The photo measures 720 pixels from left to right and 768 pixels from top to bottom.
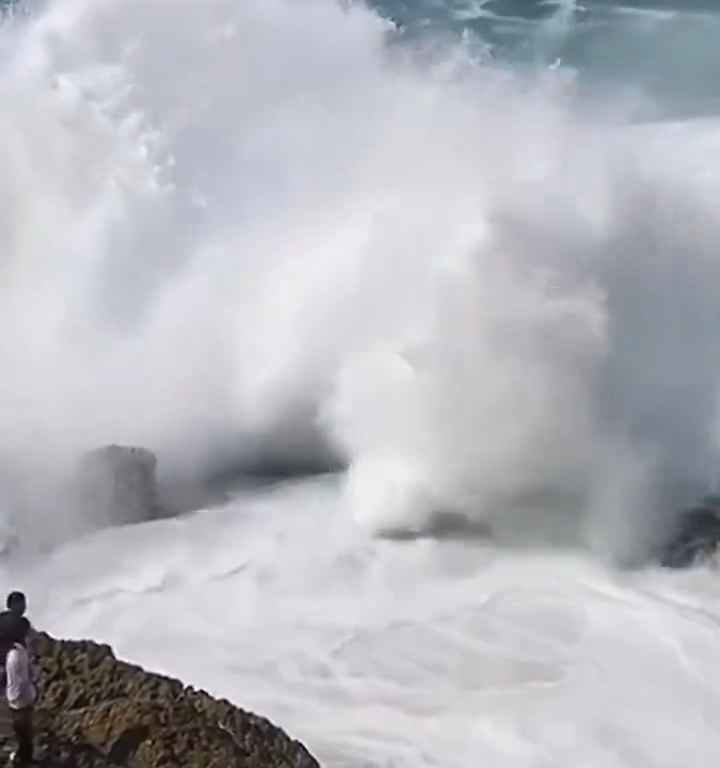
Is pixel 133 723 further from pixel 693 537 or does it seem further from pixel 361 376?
pixel 361 376

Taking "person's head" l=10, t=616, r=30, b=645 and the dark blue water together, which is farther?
the dark blue water

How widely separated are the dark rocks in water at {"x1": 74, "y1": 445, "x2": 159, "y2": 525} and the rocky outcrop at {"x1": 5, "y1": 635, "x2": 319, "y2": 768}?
477cm

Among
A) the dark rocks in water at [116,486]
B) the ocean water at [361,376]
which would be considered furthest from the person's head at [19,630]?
the dark rocks in water at [116,486]

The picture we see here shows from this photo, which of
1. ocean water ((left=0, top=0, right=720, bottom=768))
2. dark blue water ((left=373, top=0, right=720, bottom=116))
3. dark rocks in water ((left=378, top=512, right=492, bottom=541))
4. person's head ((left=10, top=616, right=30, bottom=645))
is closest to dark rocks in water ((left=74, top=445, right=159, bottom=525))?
ocean water ((left=0, top=0, right=720, bottom=768))

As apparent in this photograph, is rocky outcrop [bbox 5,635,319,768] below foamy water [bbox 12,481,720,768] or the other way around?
below

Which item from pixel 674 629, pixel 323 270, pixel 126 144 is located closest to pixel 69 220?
pixel 126 144

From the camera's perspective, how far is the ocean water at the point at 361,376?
12.6 metres

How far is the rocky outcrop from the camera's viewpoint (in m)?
9.49

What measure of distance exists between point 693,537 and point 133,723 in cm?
698

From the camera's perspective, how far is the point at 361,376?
1762cm

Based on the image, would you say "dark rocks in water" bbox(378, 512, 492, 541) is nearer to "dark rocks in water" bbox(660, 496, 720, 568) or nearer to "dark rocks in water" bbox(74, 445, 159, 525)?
"dark rocks in water" bbox(660, 496, 720, 568)

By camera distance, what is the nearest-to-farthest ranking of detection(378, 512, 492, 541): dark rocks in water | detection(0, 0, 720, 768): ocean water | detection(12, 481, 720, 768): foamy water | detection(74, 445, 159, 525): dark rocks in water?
detection(12, 481, 720, 768): foamy water → detection(0, 0, 720, 768): ocean water → detection(378, 512, 492, 541): dark rocks in water → detection(74, 445, 159, 525): dark rocks in water

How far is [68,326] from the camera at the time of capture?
65.8ft

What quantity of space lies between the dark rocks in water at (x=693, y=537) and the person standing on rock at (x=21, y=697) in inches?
283
